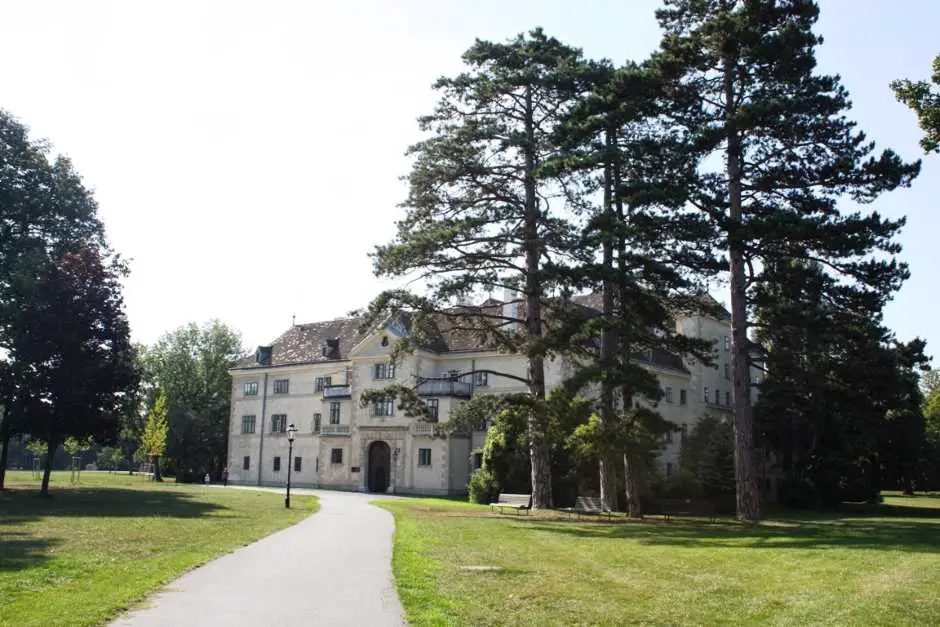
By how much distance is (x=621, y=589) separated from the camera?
12.7 metres

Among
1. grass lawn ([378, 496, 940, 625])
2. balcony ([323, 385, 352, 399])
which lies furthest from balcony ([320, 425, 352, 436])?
grass lawn ([378, 496, 940, 625])

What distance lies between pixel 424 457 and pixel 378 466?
477cm

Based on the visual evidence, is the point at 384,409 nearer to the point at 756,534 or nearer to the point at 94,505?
the point at 94,505

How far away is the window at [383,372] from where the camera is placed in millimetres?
57344

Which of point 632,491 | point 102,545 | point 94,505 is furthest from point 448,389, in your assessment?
point 102,545

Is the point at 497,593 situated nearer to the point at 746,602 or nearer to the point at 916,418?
the point at 746,602

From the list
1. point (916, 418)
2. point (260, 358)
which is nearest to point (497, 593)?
point (916, 418)

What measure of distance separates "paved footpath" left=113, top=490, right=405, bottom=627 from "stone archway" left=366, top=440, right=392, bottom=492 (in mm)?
38158

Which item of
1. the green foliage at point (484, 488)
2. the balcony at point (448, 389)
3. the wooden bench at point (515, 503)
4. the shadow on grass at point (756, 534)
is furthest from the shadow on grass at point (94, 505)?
the balcony at point (448, 389)

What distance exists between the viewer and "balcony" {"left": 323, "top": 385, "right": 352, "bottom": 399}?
6079 centimetres

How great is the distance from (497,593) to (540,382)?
67.6 ft

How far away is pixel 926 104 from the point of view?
15484mm

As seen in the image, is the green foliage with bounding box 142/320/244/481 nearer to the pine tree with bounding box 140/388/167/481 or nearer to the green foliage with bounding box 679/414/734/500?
the pine tree with bounding box 140/388/167/481

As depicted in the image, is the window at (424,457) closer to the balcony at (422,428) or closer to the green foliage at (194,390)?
the balcony at (422,428)
